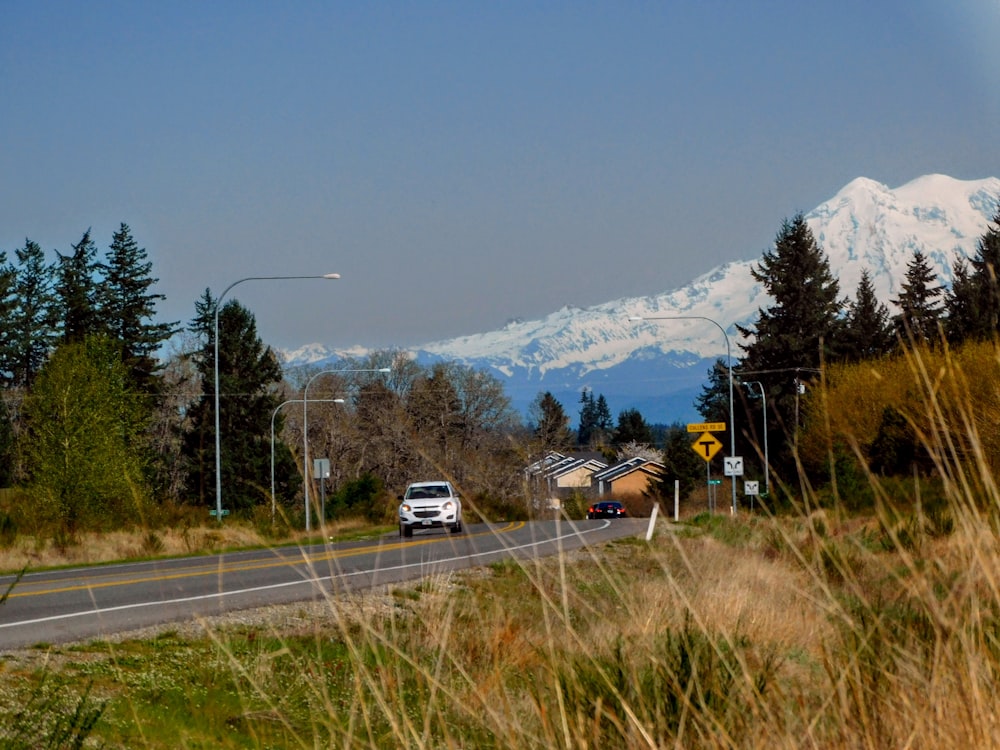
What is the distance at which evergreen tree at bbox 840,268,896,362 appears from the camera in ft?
260

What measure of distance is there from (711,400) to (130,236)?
133ft

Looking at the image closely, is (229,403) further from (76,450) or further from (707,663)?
(707,663)

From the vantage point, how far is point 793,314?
85.8 metres

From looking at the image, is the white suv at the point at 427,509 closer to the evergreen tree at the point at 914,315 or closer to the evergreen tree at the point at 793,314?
the evergreen tree at the point at 914,315

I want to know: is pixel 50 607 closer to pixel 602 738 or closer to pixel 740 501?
pixel 602 738

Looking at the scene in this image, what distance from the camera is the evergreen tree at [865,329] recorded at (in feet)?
260

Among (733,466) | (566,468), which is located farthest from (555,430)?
(733,466)

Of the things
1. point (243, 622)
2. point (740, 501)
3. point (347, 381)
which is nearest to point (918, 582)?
point (243, 622)

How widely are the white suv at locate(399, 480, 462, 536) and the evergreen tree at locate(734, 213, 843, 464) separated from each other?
47260 mm

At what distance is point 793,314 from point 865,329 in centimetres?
553

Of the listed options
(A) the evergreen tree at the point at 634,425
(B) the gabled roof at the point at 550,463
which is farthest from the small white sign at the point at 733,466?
(A) the evergreen tree at the point at 634,425

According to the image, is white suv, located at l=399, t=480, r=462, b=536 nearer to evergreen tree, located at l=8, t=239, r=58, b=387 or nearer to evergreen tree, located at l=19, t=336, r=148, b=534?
evergreen tree, located at l=19, t=336, r=148, b=534

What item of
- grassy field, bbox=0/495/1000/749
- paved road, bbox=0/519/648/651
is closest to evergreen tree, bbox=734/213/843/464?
paved road, bbox=0/519/648/651

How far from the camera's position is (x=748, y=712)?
5.05 metres
